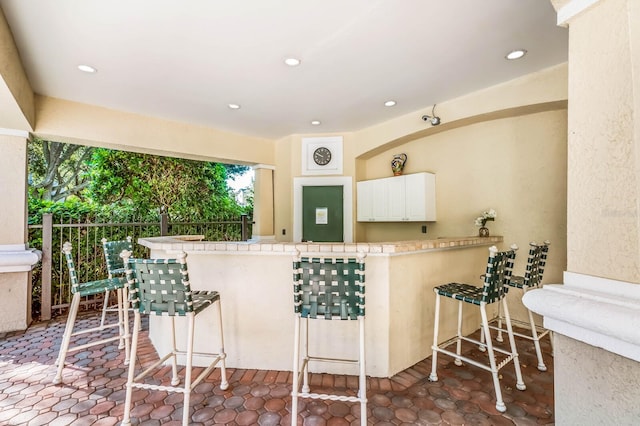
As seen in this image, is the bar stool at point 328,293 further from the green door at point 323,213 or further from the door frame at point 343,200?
the green door at point 323,213

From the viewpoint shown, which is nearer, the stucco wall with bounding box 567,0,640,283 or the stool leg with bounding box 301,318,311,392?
the stucco wall with bounding box 567,0,640,283

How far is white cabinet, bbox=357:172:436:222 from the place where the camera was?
Answer: 428 centimetres

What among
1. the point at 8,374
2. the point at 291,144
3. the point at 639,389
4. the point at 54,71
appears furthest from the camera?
the point at 291,144

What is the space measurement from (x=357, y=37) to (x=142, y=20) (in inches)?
64.9

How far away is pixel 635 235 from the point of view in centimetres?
105

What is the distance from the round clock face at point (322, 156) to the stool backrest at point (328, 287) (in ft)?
11.8

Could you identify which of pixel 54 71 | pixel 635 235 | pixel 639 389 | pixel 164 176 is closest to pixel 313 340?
pixel 639 389

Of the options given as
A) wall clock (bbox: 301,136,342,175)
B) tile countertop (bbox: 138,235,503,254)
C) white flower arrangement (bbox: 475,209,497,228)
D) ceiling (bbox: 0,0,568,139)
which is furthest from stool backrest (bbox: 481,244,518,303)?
wall clock (bbox: 301,136,342,175)

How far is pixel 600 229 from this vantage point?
1.15m

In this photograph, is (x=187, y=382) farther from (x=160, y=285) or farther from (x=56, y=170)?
(x=56, y=170)

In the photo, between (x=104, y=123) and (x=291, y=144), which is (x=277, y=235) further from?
(x=104, y=123)

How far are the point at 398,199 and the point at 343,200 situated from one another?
1.01 m

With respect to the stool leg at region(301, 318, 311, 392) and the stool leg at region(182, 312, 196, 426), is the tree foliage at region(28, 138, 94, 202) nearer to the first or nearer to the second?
the stool leg at region(182, 312, 196, 426)

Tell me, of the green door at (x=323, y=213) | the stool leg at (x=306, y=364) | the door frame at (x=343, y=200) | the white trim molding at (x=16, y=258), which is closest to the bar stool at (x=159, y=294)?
the stool leg at (x=306, y=364)
